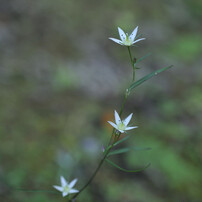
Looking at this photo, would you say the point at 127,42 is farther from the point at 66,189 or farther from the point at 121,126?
the point at 66,189

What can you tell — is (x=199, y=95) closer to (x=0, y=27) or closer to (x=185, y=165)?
(x=185, y=165)

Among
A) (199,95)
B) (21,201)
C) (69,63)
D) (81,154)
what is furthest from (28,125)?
(199,95)

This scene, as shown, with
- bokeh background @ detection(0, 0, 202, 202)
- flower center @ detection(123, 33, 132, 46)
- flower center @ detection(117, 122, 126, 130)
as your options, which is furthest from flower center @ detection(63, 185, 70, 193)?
flower center @ detection(123, 33, 132, 46)

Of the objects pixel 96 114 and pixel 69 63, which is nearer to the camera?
pixel 96 114

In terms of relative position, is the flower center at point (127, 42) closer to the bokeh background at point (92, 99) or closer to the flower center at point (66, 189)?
the flower center at point (66, 189)

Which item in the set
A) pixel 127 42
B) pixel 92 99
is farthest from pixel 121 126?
pixel 92 99

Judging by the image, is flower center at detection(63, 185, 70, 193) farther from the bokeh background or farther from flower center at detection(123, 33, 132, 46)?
flower center at detection(123, 33, 132, 46)

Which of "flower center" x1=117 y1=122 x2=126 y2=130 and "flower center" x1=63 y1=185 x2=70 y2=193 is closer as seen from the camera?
"flower center" x1=117 y1=122 x2=126 y2=130

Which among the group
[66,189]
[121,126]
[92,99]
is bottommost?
[92,99]
